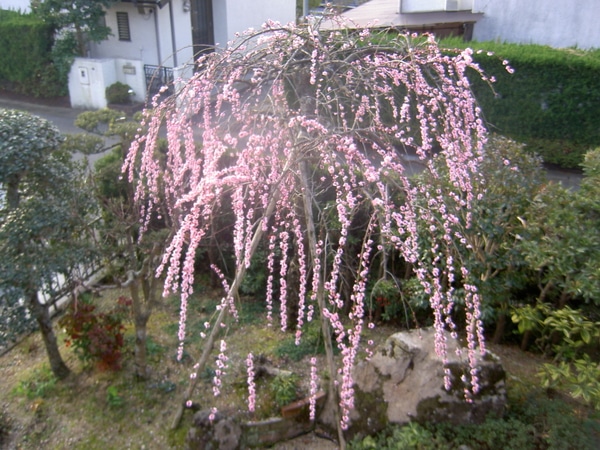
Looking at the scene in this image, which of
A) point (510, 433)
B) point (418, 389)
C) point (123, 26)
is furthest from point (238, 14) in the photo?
point (510, 433)

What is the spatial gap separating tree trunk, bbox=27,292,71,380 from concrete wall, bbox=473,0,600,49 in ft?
30.3

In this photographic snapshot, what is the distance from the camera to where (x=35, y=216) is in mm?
3410

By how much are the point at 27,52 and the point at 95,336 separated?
10763 mm

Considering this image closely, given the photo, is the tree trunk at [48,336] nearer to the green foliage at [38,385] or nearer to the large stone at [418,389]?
the green foliage at [38,385]

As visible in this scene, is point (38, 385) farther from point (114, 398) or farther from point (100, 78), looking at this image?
point (100, 78)

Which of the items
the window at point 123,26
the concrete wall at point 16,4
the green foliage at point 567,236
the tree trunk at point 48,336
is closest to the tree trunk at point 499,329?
the green foliage at point 567,236

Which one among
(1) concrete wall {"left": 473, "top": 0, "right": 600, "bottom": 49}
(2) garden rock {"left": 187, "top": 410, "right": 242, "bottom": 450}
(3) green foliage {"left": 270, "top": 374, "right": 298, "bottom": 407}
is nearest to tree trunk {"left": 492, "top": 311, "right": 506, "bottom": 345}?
(3) green foliage {"left": 270, "top": 374, "right": 298, "bottom": 407}

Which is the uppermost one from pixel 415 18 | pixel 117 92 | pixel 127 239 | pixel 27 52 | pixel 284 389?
pixel 415 18

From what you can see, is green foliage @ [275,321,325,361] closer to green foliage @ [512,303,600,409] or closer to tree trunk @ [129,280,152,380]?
tree trunk @ [129,280,152,380]

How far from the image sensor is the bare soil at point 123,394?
11.4ft

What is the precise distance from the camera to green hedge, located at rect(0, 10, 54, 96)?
11641 millimetres

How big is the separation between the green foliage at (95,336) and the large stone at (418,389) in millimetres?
1715

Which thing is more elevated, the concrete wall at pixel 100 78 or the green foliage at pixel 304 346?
the concrete wall at pixel 100 78

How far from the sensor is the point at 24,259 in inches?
133
